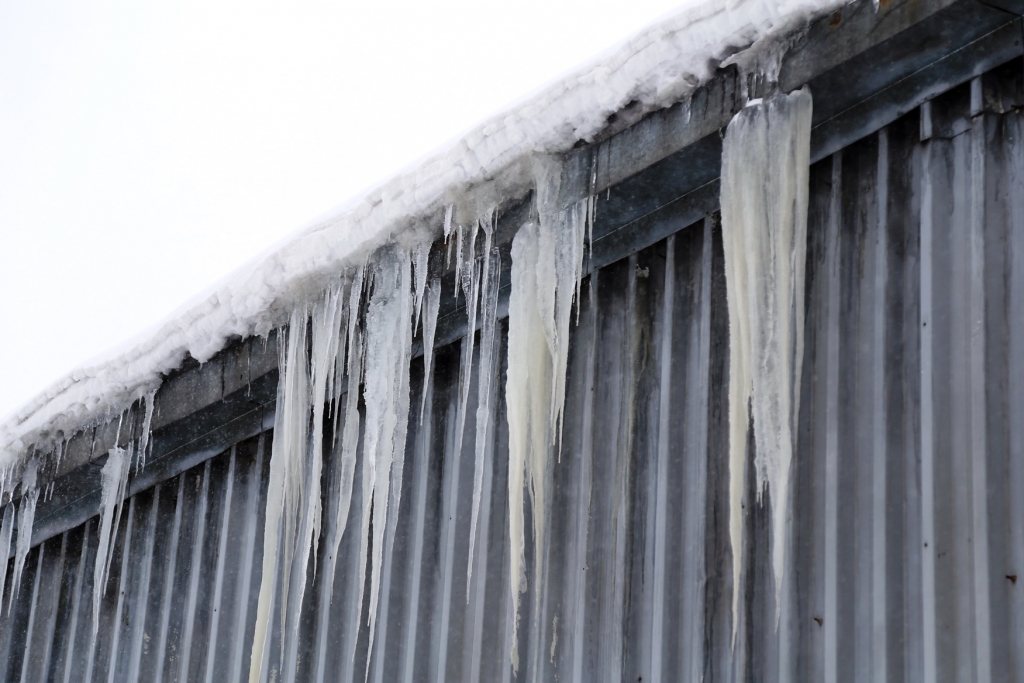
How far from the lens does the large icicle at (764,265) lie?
2215 millimetres

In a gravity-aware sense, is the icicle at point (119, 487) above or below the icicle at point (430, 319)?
below

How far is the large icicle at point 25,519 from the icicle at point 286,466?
4.69 feet

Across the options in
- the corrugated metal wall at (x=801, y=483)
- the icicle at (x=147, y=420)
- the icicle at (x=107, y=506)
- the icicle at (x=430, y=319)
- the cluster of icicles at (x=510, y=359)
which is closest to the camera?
the corrugated metal wall at (x=801, y=483)

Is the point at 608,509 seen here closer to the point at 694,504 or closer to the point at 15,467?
the point at 694,504

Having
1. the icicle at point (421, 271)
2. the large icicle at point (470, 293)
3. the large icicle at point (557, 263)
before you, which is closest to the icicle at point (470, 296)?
the large icicle at point (470, 293)

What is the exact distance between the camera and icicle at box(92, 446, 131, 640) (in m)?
4.07

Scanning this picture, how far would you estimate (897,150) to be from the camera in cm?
240

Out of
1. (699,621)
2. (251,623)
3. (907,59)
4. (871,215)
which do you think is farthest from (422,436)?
(907,59)

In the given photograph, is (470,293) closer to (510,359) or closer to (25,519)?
(510,359)

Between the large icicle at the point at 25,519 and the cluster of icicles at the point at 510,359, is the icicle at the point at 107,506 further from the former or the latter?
the large icicle at the point at 25,519

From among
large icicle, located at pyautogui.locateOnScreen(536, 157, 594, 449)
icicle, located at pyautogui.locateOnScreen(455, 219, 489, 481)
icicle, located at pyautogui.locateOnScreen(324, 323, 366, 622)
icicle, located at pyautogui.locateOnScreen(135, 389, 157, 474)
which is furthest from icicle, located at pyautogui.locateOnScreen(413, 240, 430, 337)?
icicle, located at pyautogui.locateOnScreen(135, 389, 157, 474)

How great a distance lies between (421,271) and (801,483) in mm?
1189

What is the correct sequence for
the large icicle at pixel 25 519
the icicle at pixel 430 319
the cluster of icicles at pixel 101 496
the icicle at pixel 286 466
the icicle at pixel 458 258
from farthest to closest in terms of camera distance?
the large icicle at pixel 25 519
the cluster of icicles at pixel 101 496
the icicle at pixel 286 466
the icicle at pixel 430 319
the icicle at pixel 458 258

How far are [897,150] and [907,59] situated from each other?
0.27 m
